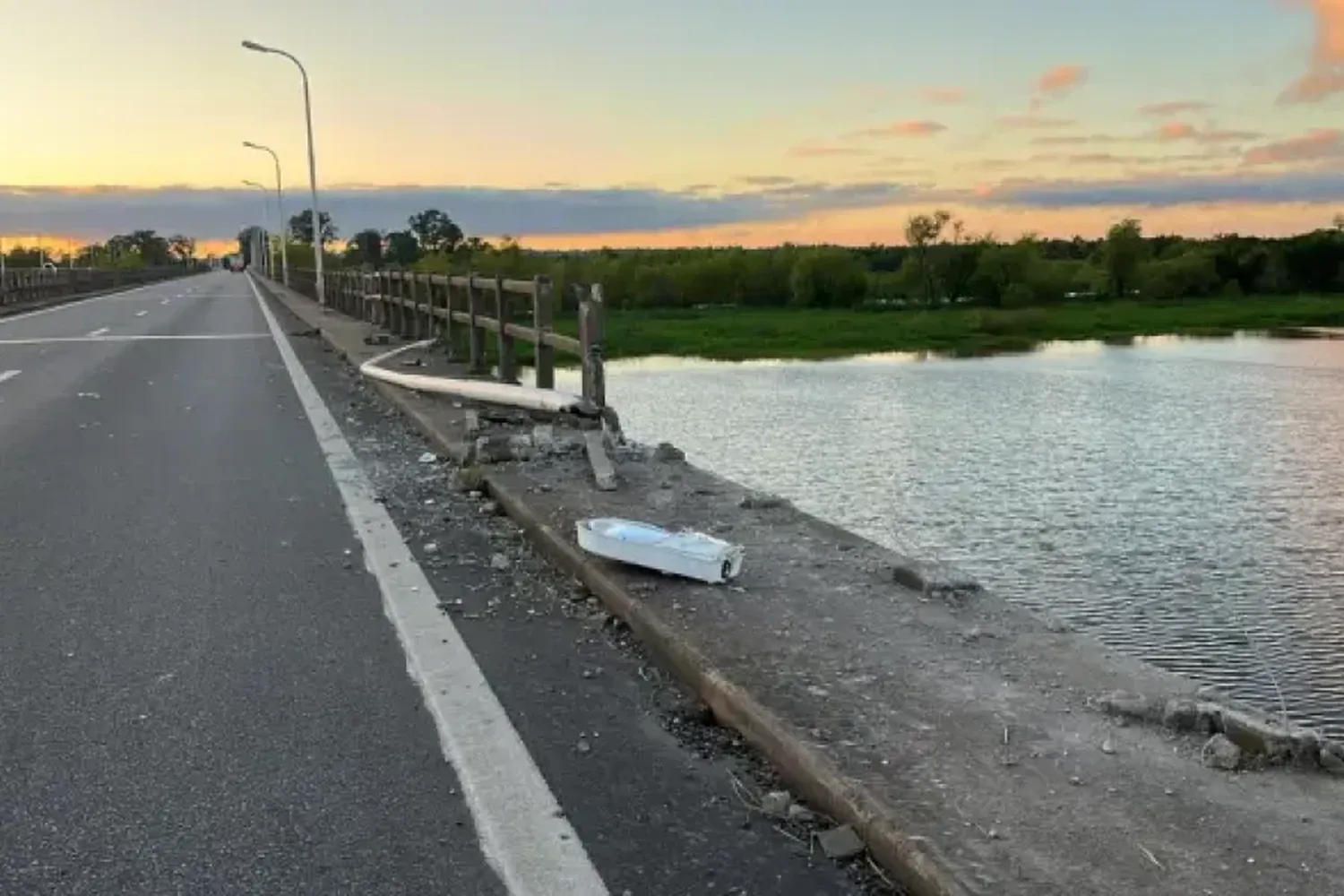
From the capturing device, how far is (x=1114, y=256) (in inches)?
2965

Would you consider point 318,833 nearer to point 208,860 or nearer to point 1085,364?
point 208,860

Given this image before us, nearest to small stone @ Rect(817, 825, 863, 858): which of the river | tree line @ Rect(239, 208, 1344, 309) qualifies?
the river

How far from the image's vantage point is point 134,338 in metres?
24.5

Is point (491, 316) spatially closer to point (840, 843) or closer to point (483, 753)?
point (483, 753)

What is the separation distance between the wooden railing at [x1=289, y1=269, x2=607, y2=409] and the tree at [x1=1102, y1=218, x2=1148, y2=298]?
5671cm

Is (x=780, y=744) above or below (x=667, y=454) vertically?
above

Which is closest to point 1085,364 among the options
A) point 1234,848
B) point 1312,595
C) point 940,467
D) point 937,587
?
point 940,467

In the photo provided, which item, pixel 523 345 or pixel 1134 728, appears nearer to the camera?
pixel 1134 728

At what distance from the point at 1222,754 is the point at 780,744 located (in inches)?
46.1

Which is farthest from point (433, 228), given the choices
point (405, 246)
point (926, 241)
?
point (926, 241)

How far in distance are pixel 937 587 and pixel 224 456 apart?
21.1ft

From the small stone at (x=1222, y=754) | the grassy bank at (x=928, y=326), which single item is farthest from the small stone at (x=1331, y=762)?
the grassy bank at (x=928, y=326)

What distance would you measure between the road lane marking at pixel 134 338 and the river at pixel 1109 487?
8473 millimetres

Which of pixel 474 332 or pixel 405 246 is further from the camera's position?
pixel 405 246
